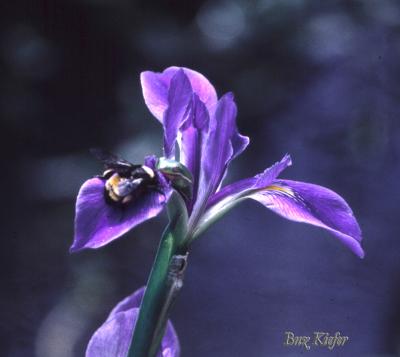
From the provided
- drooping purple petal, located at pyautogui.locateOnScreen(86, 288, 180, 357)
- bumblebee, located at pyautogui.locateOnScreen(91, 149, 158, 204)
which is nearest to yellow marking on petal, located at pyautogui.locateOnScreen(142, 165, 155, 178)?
bumblebee, located at pyautogui.locateOnScreen(91, 149, 158, 204)

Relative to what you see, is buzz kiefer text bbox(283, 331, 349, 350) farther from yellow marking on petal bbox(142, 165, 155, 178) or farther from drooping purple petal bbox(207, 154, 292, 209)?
yellow marking on petal bbox(142, 165, 155, 178)

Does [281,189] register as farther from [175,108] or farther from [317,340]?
[317,340]

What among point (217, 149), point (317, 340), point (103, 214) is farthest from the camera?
point (317, 340)

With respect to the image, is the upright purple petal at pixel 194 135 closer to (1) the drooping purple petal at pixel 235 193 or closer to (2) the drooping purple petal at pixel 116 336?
(1) the drooping purple petal at pixel 235 193

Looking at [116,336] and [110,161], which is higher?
[110,161]

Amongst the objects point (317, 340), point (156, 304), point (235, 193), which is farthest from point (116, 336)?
point (317, 340)

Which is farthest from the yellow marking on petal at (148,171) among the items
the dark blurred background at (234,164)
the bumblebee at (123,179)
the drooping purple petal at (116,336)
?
the dark blurred background at (234,164)

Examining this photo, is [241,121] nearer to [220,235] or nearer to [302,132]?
[302,132]
